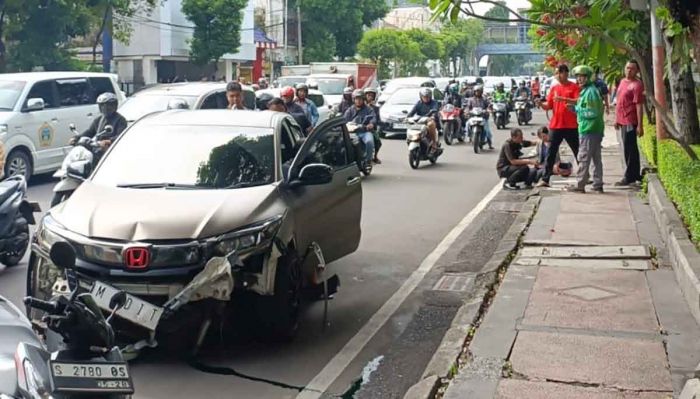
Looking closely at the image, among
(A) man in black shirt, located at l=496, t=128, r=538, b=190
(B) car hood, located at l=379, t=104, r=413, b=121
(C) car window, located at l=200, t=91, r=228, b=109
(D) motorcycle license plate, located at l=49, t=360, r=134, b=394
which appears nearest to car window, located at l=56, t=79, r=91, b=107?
(C) car window, located at l=200, t=91, r=228, b=109

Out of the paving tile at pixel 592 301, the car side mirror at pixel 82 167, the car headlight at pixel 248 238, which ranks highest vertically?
the car side mirror at pixel 82 167

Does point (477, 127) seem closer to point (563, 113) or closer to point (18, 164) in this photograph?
point (563, 113)

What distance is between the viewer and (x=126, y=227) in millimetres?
5969

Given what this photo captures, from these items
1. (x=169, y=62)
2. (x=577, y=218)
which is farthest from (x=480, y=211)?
(x=169, y=62)

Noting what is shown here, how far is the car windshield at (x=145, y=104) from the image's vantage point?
15031mm

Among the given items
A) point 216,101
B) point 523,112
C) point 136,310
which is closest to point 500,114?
point 523,112

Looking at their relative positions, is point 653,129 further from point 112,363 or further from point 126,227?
point 112,363

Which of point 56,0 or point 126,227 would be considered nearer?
point 126,227

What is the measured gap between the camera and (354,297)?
26.0 ft

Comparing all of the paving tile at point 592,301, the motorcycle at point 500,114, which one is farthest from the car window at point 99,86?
the motorcycle at point 500,114

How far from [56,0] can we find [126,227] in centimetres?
2879

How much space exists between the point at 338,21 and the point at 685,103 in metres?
52.1

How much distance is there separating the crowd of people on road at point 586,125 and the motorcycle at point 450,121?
27.0ft

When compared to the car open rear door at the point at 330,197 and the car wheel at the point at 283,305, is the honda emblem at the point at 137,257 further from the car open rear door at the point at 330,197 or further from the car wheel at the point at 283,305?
the car open rear door at the point at 330,197
